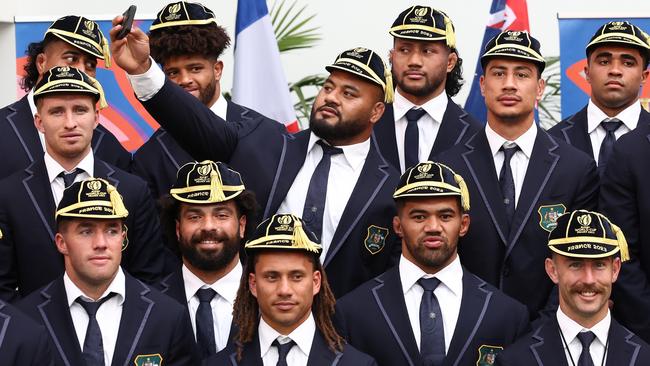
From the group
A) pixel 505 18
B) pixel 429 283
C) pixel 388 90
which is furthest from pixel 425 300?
pixel 505 18

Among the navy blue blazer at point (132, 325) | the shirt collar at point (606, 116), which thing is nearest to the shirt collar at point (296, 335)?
the navy blue blazer at point (132, 325)

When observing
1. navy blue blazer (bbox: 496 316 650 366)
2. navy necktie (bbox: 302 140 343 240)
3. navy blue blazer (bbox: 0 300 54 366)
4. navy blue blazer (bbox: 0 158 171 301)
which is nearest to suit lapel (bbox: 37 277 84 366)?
navy blue blazer (bbox: 0 300 54 366)

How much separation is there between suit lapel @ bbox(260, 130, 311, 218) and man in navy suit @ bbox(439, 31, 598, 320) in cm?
73

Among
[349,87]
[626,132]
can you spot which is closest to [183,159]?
[349,87]

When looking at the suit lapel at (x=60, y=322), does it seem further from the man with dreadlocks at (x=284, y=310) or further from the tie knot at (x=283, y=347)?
the tie knot at (x=283, y=347)

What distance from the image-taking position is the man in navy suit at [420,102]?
1001 cm

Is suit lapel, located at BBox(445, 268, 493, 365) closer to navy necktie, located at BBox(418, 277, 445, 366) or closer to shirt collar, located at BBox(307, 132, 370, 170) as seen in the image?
navy necktie, located at BBox(418, 277, 445, 366)

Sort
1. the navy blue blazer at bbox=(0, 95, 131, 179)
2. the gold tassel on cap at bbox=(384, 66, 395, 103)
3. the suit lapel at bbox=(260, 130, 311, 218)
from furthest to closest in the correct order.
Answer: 1. the gold tassel on cap at bbox=(384, 66, 395, 103)
2. the suit lapel at bbox=(260, 130, 311, 218)
3. the navy blue blazer at bbox=(0, 95, 131, 179)

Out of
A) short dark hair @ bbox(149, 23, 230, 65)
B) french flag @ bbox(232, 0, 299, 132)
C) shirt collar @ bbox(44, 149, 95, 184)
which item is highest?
french flag @ bbox(232, 0, 299, 132)

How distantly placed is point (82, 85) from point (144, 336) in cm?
131

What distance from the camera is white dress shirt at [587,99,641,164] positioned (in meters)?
9.88

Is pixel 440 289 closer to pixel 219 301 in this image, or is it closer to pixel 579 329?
pixel 579 329

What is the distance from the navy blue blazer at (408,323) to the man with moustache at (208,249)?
1.95 ft

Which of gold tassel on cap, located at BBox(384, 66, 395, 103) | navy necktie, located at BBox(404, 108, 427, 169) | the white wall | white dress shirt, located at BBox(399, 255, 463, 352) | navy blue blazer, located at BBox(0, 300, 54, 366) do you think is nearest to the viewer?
navy blue blazer, located at BBox(0, 300, 54, 366)
